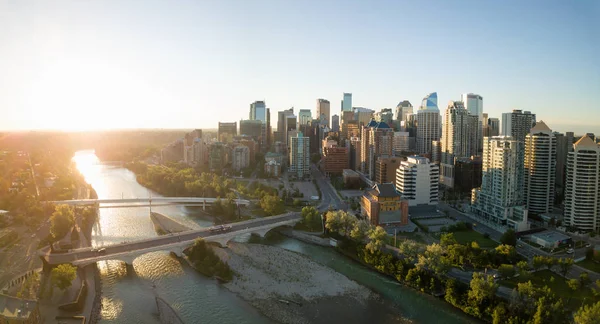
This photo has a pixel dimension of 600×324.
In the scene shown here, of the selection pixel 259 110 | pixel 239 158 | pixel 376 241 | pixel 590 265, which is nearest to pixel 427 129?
pixel 239 158

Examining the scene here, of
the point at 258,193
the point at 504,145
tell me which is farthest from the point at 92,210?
the point at 504,145

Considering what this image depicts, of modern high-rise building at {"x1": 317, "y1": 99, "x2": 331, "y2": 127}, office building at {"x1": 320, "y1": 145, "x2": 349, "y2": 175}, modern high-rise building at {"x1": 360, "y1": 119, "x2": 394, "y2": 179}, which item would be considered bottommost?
office building at {"x1": 320, "y1": 145, "x2": 349, "y2": 175}

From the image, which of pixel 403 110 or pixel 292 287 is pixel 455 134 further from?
pixel 403 110

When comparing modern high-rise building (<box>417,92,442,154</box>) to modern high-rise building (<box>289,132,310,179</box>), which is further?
modern high-rise building (<box>417,92,442,154</box>)

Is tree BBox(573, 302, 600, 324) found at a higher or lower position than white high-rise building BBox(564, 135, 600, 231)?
lower

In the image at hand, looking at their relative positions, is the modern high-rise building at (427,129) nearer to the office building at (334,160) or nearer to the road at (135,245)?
the office building at (334,160)

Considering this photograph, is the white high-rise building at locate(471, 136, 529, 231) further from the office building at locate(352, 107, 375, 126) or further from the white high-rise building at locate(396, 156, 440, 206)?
the office building at locate(352, 107, 375, 126)

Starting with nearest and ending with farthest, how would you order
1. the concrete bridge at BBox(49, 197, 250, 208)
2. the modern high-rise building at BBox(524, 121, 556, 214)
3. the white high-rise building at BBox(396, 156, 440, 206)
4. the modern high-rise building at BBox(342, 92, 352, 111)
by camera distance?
the modern high-rise building at BBox(524, 121, 556, 214)
the white high-rise building at BBox(396, 156, 440, 206)
the concrete bridge at BBox(49, 197, 250, 208)
the modern high-rise building at BBox(342, 92, 352, 111)

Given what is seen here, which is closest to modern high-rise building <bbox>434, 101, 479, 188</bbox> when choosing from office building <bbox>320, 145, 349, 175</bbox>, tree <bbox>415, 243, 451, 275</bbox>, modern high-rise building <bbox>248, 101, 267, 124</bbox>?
office building <bbox>320, 145, 349, 175</bbox>

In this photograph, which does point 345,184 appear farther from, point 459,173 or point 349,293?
point 349,293
